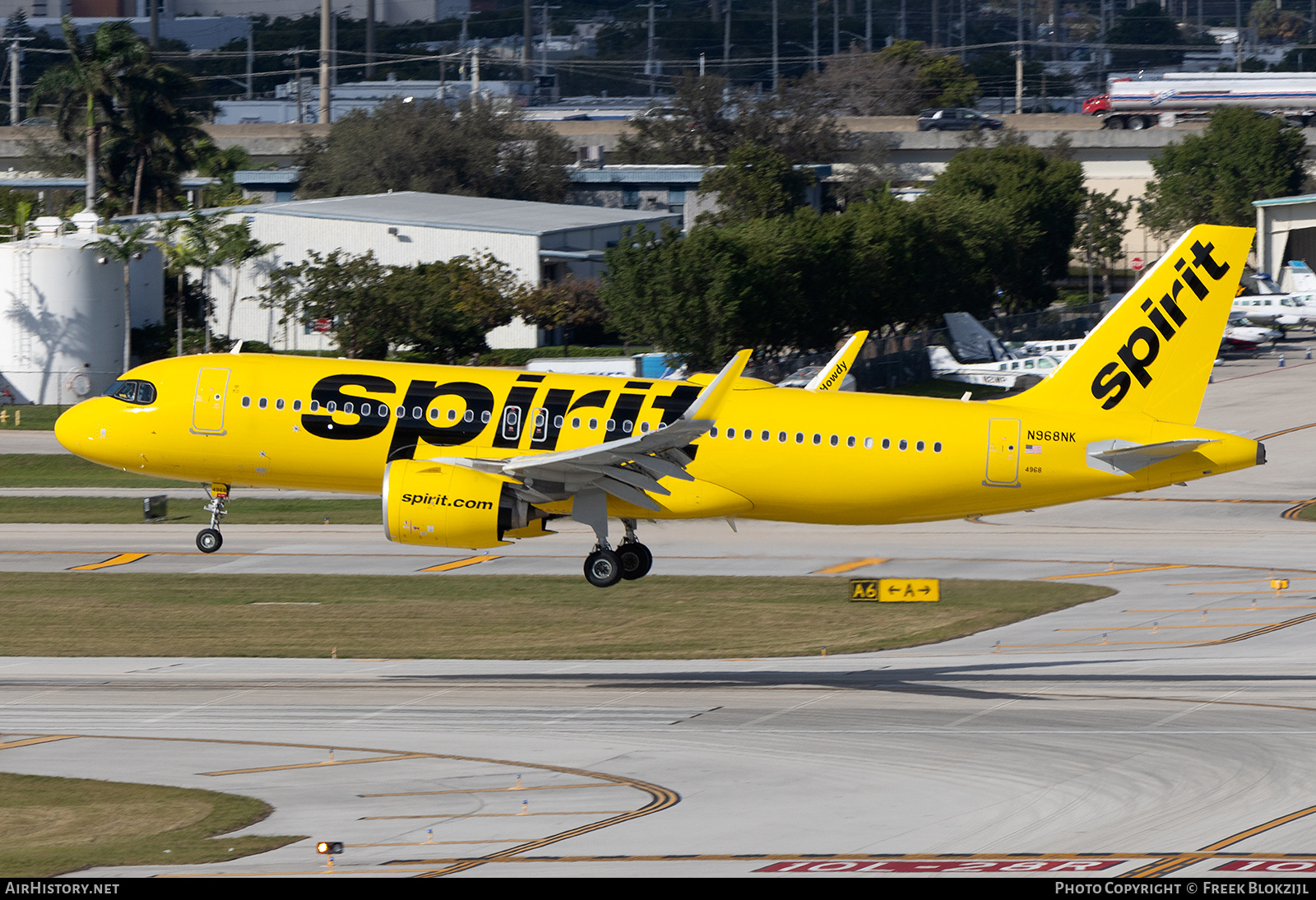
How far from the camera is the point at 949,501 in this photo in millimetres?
41875

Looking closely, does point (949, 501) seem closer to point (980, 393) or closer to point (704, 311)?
point (704, 311)

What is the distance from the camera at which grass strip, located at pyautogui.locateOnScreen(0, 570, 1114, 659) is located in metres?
53.0

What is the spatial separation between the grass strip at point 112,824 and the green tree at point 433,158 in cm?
14089

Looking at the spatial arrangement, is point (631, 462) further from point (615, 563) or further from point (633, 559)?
point (633, 559)

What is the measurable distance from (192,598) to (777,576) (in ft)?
75.9

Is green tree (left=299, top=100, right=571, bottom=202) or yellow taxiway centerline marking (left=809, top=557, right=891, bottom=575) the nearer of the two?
yellow taxiway centerline marking (left=809, top=557, right=891, bottom=575)

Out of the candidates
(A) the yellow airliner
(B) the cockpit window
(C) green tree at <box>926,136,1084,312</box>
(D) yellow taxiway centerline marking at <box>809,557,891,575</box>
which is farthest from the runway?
(C) green tree at <box>926,136,1084,312</box>

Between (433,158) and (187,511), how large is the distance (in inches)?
3960

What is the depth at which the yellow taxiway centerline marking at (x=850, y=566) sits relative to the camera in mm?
64906

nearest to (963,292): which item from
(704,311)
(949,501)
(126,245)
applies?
(704,311)

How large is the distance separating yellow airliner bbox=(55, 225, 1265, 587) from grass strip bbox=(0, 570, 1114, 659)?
38.7 feet

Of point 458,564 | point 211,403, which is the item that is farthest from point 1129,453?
point 458,564

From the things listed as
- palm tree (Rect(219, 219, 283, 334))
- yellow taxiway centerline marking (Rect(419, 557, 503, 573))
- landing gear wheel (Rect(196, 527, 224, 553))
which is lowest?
yellow taxiway centerline marking (Rect(419, 557, 503, 573))

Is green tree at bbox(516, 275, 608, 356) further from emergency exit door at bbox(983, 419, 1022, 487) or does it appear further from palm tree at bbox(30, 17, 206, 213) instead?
emergency exit door at bbox(983, 419, 1022, 487)
